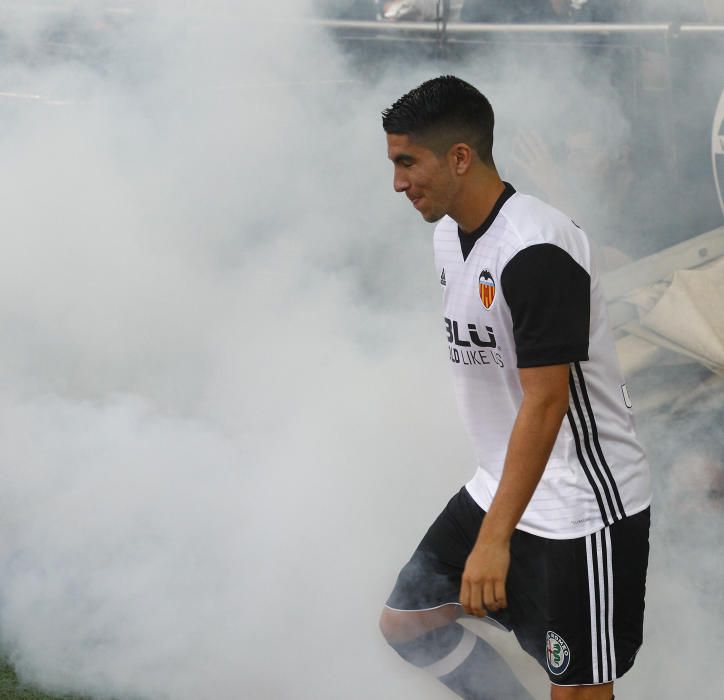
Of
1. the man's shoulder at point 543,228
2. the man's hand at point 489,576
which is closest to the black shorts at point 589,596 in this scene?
the man's hand at point 489,576

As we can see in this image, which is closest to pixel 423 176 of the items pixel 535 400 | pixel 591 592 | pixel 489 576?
pixel 535 400

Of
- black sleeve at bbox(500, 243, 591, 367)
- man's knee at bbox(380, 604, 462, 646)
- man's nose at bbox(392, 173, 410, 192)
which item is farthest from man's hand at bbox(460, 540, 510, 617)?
man's nose at bbox(392, 173, 410, 192)

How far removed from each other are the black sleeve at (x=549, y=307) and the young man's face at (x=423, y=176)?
0.70 ft

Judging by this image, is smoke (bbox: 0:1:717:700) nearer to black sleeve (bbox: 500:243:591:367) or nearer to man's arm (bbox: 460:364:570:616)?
man's arm (bbox: 460:364:570:616)

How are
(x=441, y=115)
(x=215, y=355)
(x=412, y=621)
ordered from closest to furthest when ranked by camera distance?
1. (x=441, y=115)
2. (x=412, y=621)
3. (x=215, y=355)

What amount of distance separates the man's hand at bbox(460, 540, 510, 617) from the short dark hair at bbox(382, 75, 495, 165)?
0.69 m

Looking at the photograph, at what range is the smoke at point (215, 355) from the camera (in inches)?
109

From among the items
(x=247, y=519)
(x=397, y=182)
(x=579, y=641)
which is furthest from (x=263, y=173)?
(x=579, y=641)

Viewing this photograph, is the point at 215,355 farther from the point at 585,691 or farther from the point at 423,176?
the point at 585,691

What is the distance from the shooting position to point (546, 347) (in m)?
1.75

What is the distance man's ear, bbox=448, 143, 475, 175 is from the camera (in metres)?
1.89

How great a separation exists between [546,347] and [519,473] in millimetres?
214

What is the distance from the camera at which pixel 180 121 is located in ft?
13.0

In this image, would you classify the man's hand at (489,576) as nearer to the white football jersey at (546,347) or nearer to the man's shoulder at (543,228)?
the white football jersey at (546,347)
